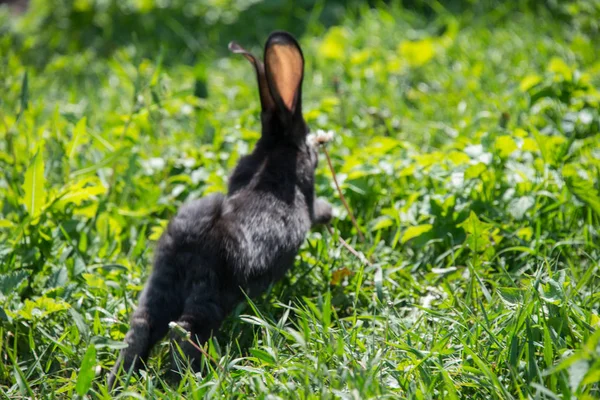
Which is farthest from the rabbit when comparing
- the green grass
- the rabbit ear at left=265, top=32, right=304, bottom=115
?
the green grass

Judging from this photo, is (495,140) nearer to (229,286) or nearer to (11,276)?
(229,286)

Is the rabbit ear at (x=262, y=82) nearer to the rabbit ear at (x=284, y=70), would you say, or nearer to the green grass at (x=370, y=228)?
the rabbit ear at (x=284, y=70)

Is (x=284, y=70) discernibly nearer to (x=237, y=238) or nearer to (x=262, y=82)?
(x=262, y=82)

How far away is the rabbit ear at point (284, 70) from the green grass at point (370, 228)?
54 cm

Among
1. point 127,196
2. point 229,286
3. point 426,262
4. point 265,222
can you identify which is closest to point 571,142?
point 426,262

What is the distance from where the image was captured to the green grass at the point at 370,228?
7.99 feet

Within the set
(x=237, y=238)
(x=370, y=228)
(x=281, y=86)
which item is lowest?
(x=370, y=228)

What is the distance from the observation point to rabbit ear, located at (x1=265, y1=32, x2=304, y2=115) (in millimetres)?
3283

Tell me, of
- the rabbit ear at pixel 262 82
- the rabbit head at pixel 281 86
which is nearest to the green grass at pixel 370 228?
the rabbit head at pixel 281 86

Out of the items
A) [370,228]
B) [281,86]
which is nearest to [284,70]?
[281,86]

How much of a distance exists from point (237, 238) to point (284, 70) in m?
0.91

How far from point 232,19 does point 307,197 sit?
4077mm

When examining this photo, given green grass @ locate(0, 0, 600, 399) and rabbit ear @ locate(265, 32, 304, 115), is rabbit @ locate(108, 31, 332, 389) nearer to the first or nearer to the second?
rabbit ear @ locate(265, 32, 304, 115)

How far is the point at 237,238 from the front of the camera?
2.95 metres
